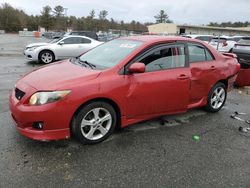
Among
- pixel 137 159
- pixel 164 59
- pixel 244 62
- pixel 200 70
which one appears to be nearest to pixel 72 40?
pixel 244 62

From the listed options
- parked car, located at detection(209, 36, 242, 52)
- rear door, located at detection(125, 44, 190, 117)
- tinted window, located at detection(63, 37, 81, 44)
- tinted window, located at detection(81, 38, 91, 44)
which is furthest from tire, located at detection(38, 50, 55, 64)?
parked car, located at detection(209, 36, 242, 52)

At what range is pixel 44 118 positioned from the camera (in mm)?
3676

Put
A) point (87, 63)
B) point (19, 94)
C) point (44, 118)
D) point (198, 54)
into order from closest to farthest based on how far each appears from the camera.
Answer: point (44, 118)
point (19, 94)
point (87, 63)
point (198, 54)

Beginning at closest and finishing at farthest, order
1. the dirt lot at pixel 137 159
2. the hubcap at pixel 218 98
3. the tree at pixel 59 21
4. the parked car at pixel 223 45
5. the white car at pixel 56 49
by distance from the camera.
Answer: the dirt lot at pixel 137 159
the hubcap at pixel 218 98
the white car at pixel 56 49
the parked car at pixel 223 45
the tree at pixel 59 21

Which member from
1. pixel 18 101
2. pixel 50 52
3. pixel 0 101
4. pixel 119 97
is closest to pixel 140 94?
pixel 119 97

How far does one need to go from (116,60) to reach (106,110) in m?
0.86

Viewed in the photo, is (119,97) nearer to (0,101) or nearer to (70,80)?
(70,80)

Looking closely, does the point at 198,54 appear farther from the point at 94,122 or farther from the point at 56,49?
the point at 56,49

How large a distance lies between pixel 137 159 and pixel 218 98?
297 centimetres

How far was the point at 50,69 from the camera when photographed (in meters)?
4.59

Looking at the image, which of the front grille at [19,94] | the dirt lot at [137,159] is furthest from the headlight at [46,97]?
the dirt lot at [137,159]

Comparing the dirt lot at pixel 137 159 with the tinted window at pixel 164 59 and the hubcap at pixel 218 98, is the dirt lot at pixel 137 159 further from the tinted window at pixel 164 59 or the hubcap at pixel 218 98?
the tinted window at pixel 164 59

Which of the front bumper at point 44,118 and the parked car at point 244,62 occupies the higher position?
the parked car at point 244,62

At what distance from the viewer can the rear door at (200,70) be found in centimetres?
519
